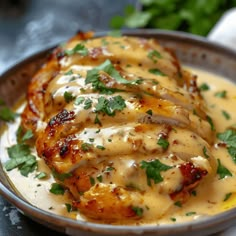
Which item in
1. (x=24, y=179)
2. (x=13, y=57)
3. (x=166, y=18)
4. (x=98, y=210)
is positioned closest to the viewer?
(x=98, y=210)

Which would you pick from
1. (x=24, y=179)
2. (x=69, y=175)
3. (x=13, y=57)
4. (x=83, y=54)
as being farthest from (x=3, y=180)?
(x=13, y=57)

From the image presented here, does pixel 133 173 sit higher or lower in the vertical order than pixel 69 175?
higher

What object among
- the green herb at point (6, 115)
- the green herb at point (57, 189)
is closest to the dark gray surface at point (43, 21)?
the green herb at point (6, 115)

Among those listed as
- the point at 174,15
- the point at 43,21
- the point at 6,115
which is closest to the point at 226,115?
the point at 6,115

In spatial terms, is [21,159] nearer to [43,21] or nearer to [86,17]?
[43,21]

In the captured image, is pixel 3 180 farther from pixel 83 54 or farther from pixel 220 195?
pixel 220 195

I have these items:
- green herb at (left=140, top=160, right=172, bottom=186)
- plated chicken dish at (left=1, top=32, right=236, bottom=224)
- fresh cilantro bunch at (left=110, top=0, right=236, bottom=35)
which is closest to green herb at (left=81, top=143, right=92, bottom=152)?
plated chicken dish at (left=1, top=32, right=236, bottom=224)
